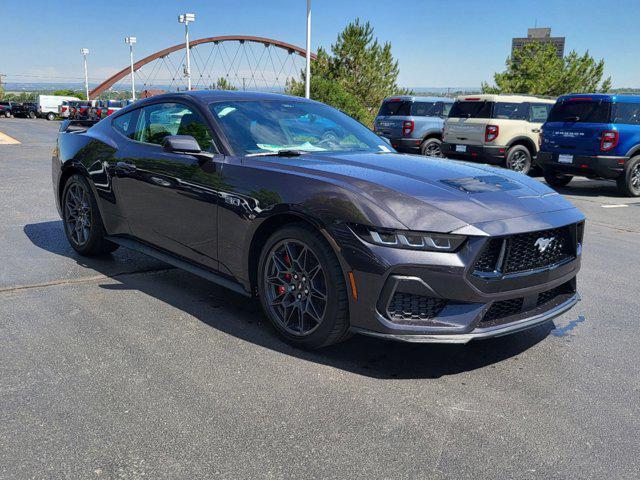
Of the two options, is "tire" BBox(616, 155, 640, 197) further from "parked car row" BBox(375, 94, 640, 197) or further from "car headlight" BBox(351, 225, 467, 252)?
"car headlight" BBox(351, 225, 467, 252)

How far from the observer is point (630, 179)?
11656 millimetres

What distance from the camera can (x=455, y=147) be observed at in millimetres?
15367

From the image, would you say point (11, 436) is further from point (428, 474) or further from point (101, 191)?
point (101, 191)

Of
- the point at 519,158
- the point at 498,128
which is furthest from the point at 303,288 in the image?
the point at 519,158

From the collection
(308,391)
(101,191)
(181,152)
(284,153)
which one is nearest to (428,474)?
(308,391)

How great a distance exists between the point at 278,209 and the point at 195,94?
154 centimetres

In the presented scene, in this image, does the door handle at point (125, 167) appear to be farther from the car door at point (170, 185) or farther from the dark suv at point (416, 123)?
the dark suv at point (416, 123)

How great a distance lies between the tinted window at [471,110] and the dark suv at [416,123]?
2.08 metres

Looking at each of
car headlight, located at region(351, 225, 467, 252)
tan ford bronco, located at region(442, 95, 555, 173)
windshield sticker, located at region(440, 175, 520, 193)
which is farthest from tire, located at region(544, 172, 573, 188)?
car headlight, located at region(351, 225, 467, 252)

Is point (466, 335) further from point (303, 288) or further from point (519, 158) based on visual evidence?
point (519, 158)

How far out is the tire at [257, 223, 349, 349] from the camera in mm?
3332

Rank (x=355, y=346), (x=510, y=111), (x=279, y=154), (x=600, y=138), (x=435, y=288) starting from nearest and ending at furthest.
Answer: (x=435, y=288), (x=355, y=346), (x=279, y=154), (x=600, y=138), (x=510, y=111)

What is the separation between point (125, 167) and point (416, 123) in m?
13.9

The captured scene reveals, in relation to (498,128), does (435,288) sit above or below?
below
